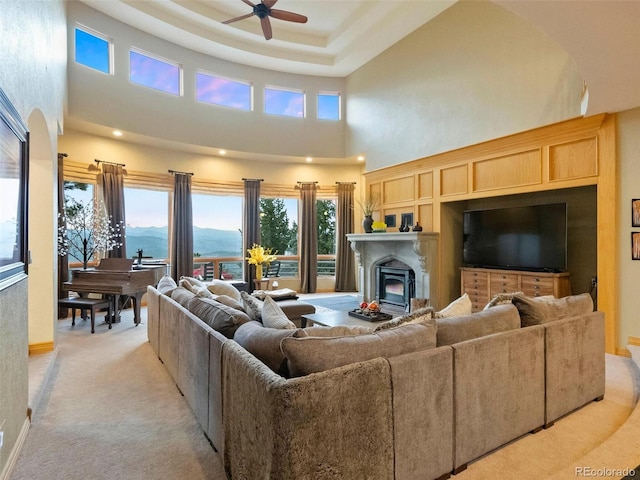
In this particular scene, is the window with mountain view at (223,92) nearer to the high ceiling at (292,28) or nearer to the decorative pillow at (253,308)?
the high ceiling at (292,28)

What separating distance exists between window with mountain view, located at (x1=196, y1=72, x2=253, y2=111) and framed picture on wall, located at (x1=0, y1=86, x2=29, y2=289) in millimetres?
5530

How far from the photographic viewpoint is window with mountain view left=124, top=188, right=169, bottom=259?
23.2 feet

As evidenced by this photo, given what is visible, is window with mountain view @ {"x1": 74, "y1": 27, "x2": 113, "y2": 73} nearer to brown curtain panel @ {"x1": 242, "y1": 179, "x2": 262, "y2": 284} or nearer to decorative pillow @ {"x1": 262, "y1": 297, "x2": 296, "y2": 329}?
brown curtain panel @ {"x1": 242, "y1": 179, "x2": 262, "y2": 284}

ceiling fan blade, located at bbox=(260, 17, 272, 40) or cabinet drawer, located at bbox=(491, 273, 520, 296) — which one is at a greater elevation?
ceiling fan blade, located at bbox=(260, 17, 272, 40)

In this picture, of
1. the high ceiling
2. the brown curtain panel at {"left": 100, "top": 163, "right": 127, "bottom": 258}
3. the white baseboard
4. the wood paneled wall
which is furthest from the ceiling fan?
the white baseboard

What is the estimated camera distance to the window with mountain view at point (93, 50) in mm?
5824

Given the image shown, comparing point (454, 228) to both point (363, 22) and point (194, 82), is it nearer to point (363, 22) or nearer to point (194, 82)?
→ point (363, 22)

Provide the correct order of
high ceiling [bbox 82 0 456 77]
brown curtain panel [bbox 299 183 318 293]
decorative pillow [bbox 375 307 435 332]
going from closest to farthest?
decorative pillow [bbox 375 307 435 332], high ceiling [bbox 82 0 456 77], brown curtain panel [bbox 299 183 318 293]

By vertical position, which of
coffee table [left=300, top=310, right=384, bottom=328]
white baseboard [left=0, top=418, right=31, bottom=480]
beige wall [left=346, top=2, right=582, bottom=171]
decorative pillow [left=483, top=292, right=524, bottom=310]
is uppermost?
beige wall [left=346, top=2, right=582, bottom=171]

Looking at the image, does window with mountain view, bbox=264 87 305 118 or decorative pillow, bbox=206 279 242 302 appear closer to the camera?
decorative pillow, bbox=206 279 242 302

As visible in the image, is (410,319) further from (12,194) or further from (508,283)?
(508,283)

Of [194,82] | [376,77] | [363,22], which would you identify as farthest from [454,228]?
[194,82]

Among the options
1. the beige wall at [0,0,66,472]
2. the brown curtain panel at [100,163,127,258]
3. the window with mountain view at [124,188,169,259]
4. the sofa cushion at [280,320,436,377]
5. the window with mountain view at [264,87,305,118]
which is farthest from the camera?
the window with mountain view at [264,87,305,118]

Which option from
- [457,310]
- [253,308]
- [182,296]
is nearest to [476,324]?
[457,310]
